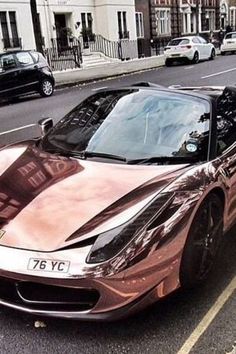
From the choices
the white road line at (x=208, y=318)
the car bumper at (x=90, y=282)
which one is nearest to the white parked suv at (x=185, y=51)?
the white road line at (x=208, y=318)

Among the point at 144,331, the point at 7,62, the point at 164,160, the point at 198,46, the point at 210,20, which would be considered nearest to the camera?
the point at 144,331

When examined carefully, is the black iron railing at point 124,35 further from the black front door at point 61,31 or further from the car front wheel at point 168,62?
the car front wheel at point 168,62

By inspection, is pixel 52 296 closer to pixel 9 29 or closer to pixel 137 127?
pixel 137 127

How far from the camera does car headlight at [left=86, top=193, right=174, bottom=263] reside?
2619 mm

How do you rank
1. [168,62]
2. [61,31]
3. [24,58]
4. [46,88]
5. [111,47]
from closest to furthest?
1. [24,58]
2. [46,88]
3. [168,62]
4. [61,31]
5. [111,47]

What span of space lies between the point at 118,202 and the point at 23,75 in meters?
13.0

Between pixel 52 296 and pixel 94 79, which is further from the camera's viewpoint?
pixel 94 79

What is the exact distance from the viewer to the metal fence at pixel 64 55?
27.0 metres

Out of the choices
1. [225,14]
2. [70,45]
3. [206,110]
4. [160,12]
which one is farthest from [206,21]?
[206,110]

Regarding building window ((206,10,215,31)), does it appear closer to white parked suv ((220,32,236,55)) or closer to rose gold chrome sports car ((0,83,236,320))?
white parked suv ((220,32,236,55))

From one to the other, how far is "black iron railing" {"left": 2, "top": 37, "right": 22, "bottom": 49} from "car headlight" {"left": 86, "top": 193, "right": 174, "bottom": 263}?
2437 cm

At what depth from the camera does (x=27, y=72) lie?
15328 mm

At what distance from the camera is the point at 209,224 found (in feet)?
10.7

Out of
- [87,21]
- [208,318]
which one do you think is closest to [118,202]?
[208,318]
